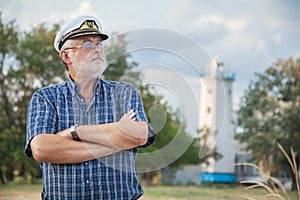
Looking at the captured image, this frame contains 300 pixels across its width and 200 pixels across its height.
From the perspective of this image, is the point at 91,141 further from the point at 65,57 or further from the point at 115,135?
the point at 65,57

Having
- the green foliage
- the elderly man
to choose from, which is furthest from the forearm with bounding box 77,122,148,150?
the green foliage

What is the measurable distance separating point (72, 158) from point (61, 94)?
10.8 inches

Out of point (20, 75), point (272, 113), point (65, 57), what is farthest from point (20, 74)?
point (65, 57)

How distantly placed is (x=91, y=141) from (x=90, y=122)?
0.28 ft

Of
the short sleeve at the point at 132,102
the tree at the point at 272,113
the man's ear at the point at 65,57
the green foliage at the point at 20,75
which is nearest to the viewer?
the short sleeve at the point at 132,102

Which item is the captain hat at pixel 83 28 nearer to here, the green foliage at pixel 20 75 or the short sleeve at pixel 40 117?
the short sleeve at pixel 40 117

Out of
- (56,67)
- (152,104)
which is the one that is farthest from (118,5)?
(152,104)

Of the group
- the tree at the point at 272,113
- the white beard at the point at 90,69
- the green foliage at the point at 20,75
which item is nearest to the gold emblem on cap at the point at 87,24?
the white beard at the point at 90,69

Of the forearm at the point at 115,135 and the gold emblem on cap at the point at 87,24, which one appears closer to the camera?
the forearm at the point at 115,135

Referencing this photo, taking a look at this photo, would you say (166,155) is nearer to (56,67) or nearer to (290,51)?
(56,67)

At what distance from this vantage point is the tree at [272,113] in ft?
79.9

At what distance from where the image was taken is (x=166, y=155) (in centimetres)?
Answer: 207

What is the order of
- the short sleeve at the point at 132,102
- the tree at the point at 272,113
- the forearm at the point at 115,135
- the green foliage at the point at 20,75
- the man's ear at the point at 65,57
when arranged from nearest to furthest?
the forearm at the point at 115,135
the short sleeve at the point at 132,102
the man's ear at the point at 65,57
the green foliage at the point at 20,75
the tree at the point at 272,113

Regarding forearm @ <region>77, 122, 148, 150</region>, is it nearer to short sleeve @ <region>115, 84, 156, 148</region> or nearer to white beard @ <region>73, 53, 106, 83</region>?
short sleeve @ <region>115, 84, 156, 148</region>
